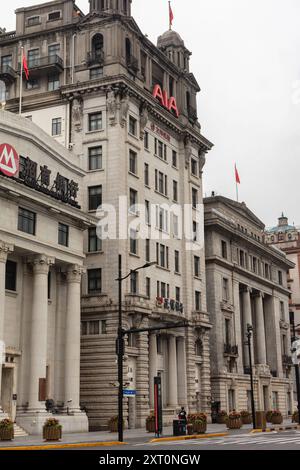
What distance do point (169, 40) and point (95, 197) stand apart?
26038mm

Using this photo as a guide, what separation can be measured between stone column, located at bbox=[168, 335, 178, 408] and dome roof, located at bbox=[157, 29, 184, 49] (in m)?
33.5

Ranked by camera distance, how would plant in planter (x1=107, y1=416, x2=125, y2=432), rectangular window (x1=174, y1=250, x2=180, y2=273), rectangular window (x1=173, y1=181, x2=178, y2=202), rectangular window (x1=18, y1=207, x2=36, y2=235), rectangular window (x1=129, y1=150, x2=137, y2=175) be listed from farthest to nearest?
rectangular window (x1=173, y1=181, x2=178, y2=202) → rectangular window (x1=174, y1=250, x2=180, y2=273) → rectangular window (x1=129, y1=150, x2=137, y2=175) → plant in planter (x1=107, y1=416, x2=125, y2=432) → rectangular window (x1=18, y1=207, x2=36, y2=235)

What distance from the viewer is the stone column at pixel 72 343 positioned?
1983 inches

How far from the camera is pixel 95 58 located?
62.6 meters

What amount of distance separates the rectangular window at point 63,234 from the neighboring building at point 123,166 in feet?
21.3

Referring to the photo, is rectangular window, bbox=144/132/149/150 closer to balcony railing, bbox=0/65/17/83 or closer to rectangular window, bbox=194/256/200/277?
rectangular window, bbox=194/256/200/277

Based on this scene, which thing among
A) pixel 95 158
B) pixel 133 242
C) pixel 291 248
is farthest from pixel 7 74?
pixel 291 248

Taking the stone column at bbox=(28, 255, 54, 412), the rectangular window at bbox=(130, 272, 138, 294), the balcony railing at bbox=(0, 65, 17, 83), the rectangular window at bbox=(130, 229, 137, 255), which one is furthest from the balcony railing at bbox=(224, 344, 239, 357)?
the balcony railing at bbox=(0, 65, 17, 83)

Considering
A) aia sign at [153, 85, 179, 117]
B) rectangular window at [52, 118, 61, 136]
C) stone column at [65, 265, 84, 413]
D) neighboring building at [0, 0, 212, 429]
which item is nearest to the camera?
stone column at [65, 265, 84, 413]

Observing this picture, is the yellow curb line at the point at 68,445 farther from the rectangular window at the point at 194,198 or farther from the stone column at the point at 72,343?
the rectangular window at the point at 194,198

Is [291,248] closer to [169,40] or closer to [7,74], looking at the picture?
[169,40]

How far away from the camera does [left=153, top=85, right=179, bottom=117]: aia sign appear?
67969 mm

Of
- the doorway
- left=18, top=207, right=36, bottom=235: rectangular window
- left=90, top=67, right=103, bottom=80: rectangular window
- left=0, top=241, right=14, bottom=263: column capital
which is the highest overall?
left=90, top=67, right=103, bottom=80: rectangular window

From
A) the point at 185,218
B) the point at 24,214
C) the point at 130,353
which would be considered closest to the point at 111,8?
→ the point at 185,218
